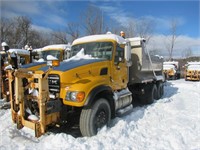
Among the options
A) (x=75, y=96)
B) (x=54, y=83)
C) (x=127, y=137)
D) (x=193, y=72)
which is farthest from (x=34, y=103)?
(x=193, y=72)

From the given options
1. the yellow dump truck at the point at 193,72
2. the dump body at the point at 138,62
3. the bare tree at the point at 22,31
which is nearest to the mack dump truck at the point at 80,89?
the dump body at the point at 138,62

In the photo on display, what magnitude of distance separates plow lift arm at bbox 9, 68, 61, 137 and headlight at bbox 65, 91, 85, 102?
27 cm

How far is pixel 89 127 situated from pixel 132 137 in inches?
41.6

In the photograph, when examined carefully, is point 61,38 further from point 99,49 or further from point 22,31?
point 99,49

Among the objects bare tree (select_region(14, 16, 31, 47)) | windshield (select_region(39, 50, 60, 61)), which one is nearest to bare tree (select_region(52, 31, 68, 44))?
bare tree (select_region(14, 16, 31, 47))

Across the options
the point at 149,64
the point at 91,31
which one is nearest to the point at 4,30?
the point at 91,31

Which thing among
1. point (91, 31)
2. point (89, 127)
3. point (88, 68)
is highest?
point (91, 31)

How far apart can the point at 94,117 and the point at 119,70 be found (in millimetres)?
1948

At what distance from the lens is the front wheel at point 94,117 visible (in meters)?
4.51

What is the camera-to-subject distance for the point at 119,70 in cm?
604

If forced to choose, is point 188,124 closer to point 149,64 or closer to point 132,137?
point 132,137

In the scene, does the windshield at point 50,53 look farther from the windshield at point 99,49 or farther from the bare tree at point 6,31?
the bare tree at point 6,31

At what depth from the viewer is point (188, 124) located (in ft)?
18.8

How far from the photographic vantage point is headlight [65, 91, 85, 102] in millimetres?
4242
